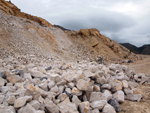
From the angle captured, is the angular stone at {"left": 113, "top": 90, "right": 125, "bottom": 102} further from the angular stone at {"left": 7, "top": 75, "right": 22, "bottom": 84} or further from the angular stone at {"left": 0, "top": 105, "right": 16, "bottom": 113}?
the angular stone at {"left": 7, "top": 75, "right": 22, "bottom": 84}

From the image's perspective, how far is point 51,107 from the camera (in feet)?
6.86

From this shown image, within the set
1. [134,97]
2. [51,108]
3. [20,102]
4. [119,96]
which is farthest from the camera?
[134,97]

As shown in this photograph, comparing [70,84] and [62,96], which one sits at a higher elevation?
[70,84]

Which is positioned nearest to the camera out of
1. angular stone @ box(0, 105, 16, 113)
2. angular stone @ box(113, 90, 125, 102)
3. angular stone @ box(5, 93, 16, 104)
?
angular stone @ box(0, 105, 16, 113)

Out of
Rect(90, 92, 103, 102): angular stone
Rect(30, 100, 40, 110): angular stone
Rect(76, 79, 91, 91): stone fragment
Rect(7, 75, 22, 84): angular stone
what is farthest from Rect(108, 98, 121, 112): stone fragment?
Rect(7, 75, 22, 84): angular stone

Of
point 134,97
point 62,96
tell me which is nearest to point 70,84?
point 62,96

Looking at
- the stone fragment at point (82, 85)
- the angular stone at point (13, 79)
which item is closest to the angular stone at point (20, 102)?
the angular stone at point (13, 79)

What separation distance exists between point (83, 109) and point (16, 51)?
681 centimetres

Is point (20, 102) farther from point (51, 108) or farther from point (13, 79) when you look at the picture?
point (13, 79)

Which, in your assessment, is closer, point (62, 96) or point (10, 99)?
point (10, 99)

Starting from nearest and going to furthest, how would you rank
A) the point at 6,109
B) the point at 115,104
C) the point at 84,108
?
the point at 6,109 < the point at 84,108 < the point at 115,104

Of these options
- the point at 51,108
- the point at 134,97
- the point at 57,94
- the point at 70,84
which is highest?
the point at 70,84

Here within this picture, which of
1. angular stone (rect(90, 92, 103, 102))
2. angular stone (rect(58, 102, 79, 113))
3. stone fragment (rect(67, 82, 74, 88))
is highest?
stone fragment (rect(67, 82, 74, 88))

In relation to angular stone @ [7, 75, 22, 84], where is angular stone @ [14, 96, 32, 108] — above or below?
below
